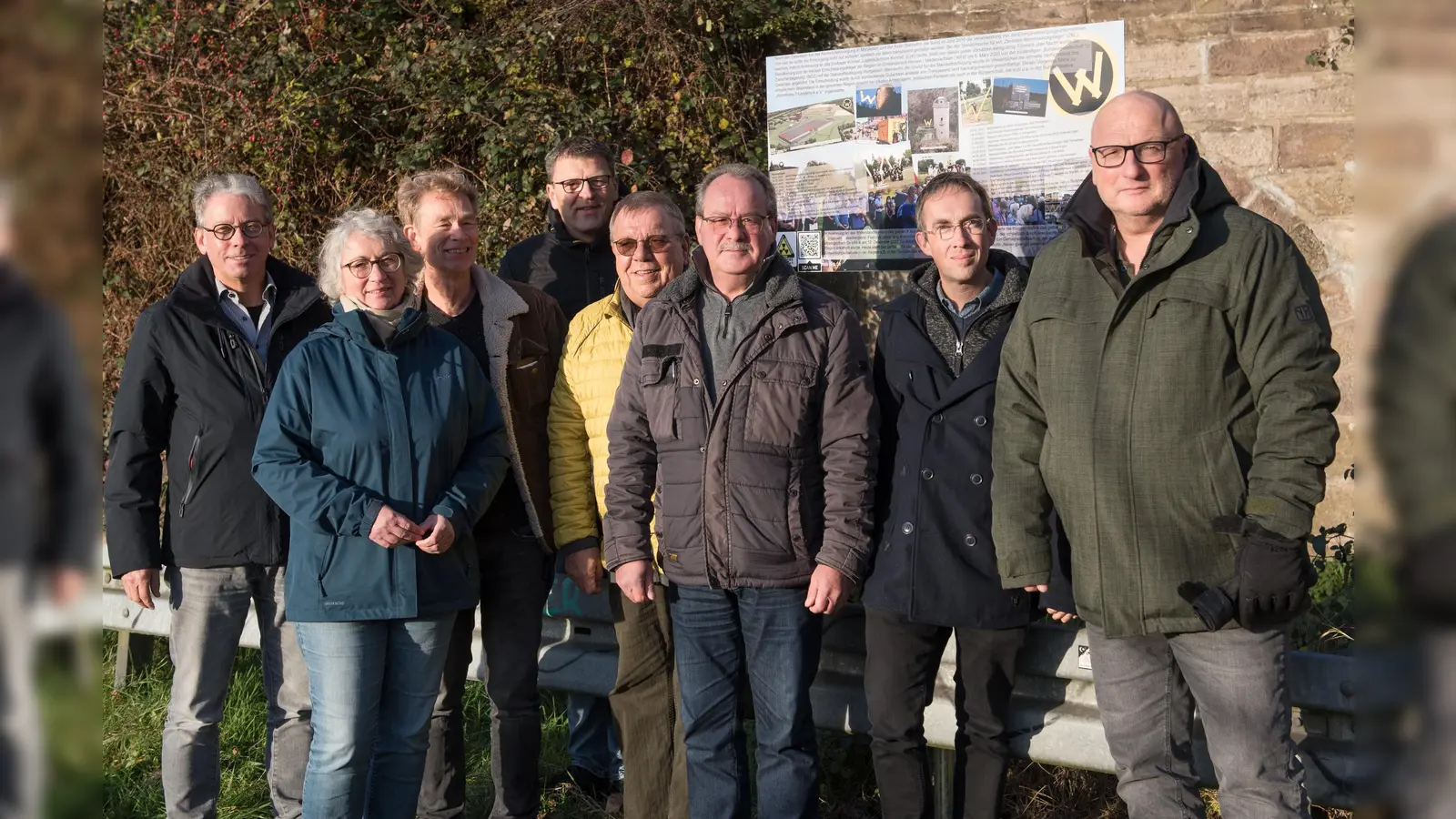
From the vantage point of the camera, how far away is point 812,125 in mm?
5246

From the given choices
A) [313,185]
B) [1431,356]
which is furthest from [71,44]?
[313,185]

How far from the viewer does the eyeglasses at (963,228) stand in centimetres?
360

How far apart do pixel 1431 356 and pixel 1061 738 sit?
3.24 m

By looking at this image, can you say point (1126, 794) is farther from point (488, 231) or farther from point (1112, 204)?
point (488, 231)

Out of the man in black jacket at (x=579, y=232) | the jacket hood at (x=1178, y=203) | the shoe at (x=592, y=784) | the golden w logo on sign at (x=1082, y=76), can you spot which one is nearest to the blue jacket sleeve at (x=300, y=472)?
the shoe at (x=592, y=784)

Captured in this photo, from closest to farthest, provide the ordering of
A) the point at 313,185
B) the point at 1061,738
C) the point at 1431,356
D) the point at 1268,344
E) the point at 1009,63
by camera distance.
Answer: the point at 1431,356 → the point at 1268,344 → the point at 1061,738 → the point at 1009,63 → the point at 313,185

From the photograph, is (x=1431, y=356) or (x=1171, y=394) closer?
(x=1431, y=356)

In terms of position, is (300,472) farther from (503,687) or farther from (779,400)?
(779,400)

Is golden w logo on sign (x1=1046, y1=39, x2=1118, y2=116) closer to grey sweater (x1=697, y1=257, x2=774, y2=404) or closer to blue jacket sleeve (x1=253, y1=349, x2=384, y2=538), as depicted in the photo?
grey sweater (x1=697, y1=257, x2=774, y2=404)

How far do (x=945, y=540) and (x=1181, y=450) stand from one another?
73 cm

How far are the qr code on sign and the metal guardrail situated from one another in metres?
1.71

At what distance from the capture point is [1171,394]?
289cm

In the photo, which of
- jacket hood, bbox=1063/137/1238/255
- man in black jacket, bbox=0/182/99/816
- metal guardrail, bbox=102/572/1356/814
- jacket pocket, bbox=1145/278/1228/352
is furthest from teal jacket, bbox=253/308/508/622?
man in black jacket, bbox=0/182/99/816

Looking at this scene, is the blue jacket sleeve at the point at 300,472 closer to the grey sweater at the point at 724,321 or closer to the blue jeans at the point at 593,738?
the grey sweater at the point at 724,321
